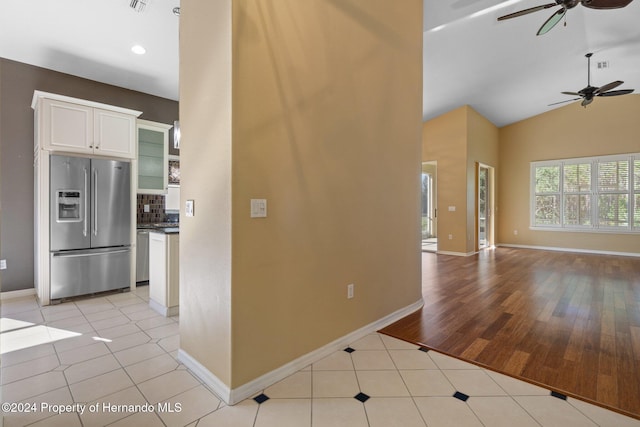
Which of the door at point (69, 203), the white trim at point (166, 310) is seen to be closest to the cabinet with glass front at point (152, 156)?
the door at point (69, 203)

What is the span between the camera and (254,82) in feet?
6.15

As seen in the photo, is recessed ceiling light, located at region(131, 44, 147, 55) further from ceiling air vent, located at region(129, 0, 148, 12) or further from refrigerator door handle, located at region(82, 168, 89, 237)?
refrigerator door handle, located at region(82, 168, 89, 237)

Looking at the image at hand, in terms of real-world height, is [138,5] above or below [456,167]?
above

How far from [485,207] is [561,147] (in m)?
2.36

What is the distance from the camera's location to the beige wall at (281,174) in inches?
72.2

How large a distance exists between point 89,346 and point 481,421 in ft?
9.63

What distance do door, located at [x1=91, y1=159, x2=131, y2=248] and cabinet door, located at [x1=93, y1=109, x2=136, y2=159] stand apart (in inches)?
6.0

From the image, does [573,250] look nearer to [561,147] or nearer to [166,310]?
[561,147]

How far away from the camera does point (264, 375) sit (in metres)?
1.98

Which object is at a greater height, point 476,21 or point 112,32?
point 476,21

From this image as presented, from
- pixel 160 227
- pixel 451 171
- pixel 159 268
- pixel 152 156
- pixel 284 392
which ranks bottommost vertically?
pixel 284 392

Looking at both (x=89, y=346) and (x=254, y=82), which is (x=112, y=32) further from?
(x=89, y=346)

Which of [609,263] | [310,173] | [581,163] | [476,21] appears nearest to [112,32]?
[310,173]

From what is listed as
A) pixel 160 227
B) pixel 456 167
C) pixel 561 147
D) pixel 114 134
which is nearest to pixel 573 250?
pixel 561 147
